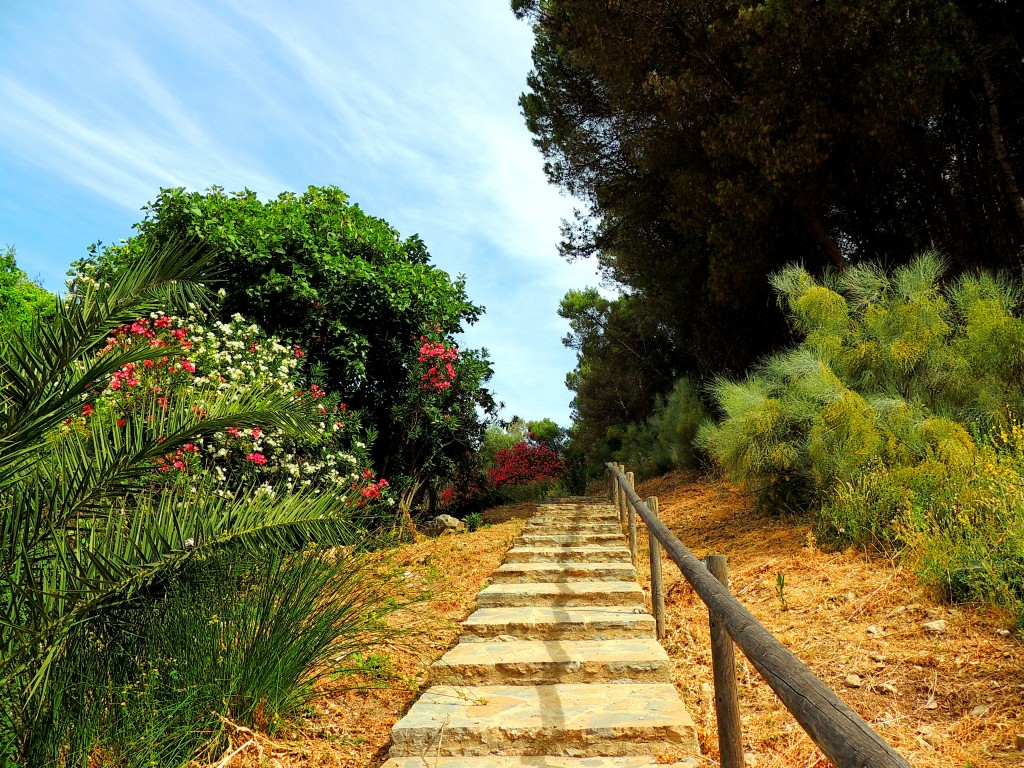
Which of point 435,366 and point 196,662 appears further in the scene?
point 435,366

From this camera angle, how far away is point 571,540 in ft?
23.3

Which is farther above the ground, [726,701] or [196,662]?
[196,662]

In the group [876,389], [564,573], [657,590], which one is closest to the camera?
[657,590]

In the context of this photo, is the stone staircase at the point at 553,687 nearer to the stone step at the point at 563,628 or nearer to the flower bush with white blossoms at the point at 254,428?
the stone step at the point at 563,628

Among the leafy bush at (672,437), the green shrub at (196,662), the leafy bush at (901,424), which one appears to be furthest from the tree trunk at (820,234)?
the green shrub at (196,662)

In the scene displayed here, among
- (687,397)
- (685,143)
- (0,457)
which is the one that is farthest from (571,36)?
(0,457)

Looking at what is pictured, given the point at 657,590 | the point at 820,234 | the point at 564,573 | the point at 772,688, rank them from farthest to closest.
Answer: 1. the point at 820,234
2. the point at 564,573
3. the point at 657,590
4. the point at 772,688

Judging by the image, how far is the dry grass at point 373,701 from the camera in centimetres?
308

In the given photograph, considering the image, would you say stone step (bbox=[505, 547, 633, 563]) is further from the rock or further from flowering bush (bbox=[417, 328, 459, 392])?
flowering bush (bbox=[417, 328, 459, 392])

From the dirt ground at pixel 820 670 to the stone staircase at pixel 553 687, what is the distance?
24 centimetres

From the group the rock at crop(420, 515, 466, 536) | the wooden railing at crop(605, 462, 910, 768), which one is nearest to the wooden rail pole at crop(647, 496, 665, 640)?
the wooden railing at crop(605, 462, 910, 768)

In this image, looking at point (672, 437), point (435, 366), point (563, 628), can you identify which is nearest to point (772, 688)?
point (563, 628)

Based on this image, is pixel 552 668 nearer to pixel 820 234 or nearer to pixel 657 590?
pixel 657 590

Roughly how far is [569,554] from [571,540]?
24.5 inches
